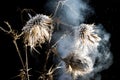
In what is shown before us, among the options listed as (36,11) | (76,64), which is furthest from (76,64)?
(36,11)

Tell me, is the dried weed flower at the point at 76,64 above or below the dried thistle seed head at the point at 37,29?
below

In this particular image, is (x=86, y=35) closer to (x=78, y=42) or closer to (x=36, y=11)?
(x=78, y=42)

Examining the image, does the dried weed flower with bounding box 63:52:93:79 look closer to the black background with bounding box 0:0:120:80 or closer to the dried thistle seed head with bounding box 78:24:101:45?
the dried thistle seed head with bounding box 78:24:101:45

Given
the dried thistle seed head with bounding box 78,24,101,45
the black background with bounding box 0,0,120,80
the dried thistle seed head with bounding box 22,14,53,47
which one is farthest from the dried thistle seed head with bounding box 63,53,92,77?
the black background with bounding box 0,0,120,80

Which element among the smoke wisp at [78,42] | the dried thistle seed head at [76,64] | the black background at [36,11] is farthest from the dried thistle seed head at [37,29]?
the black background at [36,11]

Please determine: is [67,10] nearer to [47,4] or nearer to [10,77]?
[47,4]

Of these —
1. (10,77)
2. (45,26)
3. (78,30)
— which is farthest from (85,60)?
(10,77)

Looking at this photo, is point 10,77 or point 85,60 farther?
point 10,77

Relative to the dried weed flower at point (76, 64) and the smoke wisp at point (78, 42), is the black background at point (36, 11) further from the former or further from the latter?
the dried weed flower at point (76, 64)
